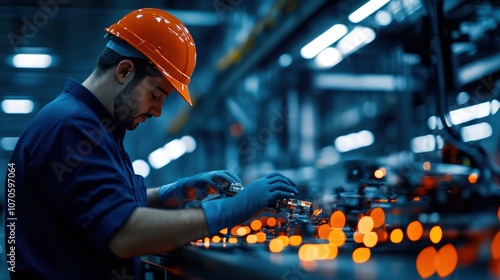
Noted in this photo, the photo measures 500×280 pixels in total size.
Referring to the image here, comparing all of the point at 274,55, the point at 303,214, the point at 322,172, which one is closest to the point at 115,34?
the point at 303,214

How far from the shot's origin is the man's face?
1.66 m

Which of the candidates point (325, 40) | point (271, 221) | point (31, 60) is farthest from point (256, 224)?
point (31, 60)

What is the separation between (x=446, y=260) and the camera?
4.72ft

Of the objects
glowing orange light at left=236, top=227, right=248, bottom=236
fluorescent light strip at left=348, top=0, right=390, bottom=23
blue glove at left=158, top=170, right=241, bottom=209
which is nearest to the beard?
blue glove at left=158, top=170, right=241, bottom=209

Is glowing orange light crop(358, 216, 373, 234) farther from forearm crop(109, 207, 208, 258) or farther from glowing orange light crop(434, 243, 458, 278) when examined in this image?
forearm crop(109, 207, 208, 258)

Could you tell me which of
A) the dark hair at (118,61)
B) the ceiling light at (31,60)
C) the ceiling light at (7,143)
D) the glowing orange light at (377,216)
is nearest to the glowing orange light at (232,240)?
the glowing orange light at (377,216)

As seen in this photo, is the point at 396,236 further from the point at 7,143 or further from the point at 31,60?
the point at 7,143

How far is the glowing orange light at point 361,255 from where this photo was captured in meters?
1.48

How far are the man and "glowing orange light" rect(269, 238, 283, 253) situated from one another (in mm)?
225

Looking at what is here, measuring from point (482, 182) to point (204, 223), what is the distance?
1.96 m

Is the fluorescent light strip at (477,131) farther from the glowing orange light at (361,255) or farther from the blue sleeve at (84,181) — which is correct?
the blue sleeve at (84,181)

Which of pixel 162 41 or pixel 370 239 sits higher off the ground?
pixel 162 41

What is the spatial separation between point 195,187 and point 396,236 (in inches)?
29.3

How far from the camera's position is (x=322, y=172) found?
8031 millimetres
